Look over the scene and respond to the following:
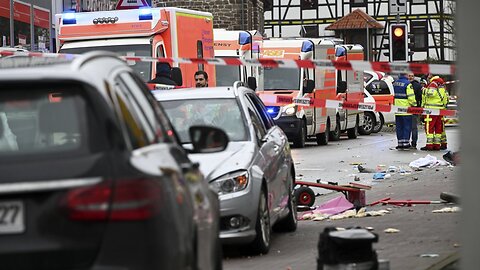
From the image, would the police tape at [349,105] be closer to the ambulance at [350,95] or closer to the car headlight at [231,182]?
the car headlight at [231,182]

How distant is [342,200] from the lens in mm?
14766

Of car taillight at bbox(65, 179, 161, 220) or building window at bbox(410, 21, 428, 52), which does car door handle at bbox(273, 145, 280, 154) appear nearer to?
car taillight at bbox(65, 179, 161, 220)

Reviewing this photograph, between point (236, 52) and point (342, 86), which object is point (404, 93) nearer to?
point (342, 86)

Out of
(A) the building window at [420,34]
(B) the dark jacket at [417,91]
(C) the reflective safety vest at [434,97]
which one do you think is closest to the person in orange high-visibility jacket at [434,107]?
(C) the reflective safety vest at [434,97]

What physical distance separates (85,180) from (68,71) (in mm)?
620

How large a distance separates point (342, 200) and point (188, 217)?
889 centimetres

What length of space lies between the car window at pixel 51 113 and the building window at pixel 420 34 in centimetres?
7411

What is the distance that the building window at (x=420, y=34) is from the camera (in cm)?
7894

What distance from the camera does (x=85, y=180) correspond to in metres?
5.30

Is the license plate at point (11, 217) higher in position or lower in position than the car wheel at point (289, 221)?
higher

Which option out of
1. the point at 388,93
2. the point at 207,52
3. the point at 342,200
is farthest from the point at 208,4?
the point at 342,200

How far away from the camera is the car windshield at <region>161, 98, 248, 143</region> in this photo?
12.1 m

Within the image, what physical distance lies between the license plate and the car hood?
5.34m

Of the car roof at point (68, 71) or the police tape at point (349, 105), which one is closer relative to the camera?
the car roof at point (68, 71)
